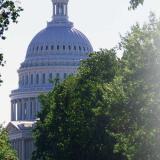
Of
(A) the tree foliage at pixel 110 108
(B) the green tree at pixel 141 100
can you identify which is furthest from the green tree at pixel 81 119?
(B) the green tree at pixel 141 100

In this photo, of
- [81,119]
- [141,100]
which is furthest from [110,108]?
[81,119]

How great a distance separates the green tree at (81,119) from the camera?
3853 inches

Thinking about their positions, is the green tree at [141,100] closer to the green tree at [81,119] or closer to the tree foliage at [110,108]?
the tree foliage at [110,108]

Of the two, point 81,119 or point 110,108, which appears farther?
point 81,119

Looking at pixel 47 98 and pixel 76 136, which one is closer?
pixel 76 136

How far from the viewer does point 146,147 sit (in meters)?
74.1

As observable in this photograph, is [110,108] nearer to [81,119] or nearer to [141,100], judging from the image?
[141,100]

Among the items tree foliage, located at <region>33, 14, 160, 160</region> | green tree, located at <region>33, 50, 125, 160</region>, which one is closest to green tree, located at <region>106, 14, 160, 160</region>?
tree foliage, located at <region>33, 14, 160, 160</region>

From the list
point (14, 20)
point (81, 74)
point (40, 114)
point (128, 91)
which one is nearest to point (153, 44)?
point (128, 91)

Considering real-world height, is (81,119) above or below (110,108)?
above

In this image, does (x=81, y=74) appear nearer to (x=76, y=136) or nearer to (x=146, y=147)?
(x=76, y=136)

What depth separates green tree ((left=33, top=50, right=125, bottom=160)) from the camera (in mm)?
97875

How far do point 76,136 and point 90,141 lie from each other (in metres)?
4.75

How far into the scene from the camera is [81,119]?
104000 millimetres
